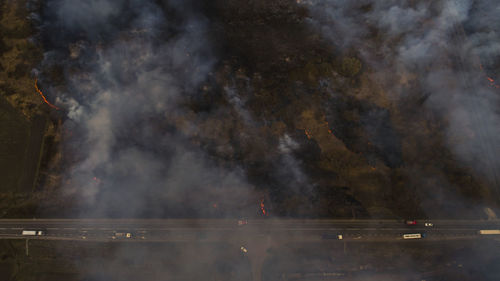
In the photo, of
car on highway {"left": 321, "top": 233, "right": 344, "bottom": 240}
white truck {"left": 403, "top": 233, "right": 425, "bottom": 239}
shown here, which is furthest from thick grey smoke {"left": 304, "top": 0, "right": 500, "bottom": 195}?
car on highway {"left": 321, "top": 233, "right": 344, "bottom": 240}

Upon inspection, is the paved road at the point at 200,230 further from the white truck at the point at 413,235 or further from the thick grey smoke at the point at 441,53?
the thick grey smoke at the point at 441,53

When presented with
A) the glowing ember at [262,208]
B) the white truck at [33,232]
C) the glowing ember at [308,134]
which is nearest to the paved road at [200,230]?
the white truck at [33,232]

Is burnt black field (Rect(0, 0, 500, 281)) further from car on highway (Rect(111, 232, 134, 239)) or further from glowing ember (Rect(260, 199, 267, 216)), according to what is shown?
car on highway (Rect(111, 232, 134, 239))

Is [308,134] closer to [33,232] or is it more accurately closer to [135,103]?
[135,103]

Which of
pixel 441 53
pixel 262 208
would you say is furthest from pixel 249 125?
pixel 441 53

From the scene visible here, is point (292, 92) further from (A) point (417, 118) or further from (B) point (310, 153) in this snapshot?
(A) point (417, 118)

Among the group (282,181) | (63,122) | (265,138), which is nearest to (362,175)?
(282,181)
